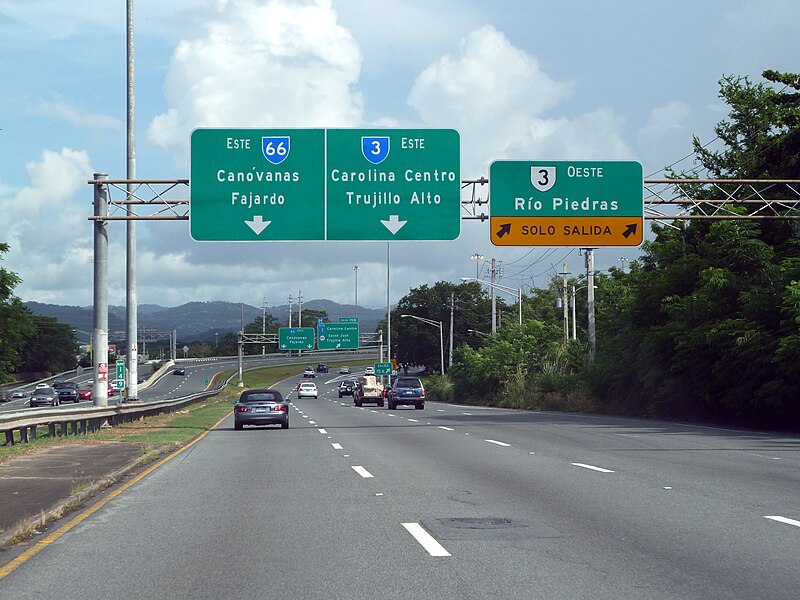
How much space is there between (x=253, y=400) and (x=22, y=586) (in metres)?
26.9

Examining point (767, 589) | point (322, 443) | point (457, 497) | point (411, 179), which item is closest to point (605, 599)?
point (767, 589)

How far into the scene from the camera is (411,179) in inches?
1134

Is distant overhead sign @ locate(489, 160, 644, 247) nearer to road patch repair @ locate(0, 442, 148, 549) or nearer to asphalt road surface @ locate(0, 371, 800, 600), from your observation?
asphalt road surface @ locate(0, 371, 800, 600)

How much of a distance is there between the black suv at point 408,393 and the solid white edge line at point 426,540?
4836 cm

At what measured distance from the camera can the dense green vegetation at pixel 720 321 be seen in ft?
103

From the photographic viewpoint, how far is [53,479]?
16.1 metres

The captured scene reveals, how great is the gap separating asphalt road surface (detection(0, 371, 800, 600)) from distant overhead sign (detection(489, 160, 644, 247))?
931cm

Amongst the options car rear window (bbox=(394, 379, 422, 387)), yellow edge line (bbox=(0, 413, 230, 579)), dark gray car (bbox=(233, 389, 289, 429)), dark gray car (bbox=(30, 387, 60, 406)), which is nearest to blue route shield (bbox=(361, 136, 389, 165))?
dark gray car (bbox=(233, 389, 289, 429))

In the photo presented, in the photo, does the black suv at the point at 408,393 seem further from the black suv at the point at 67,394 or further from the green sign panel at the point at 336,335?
the green sign panel at the point at 336,335

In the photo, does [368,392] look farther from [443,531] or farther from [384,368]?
[443,531]

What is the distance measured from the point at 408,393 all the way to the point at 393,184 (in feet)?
106

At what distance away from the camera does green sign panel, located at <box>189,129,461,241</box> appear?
28.5 m

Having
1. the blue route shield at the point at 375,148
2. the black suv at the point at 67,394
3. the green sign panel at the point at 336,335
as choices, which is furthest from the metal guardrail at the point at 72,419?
the green sign panel at the point at 336,335

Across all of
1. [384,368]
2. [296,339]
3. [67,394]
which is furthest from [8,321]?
[384,368]
